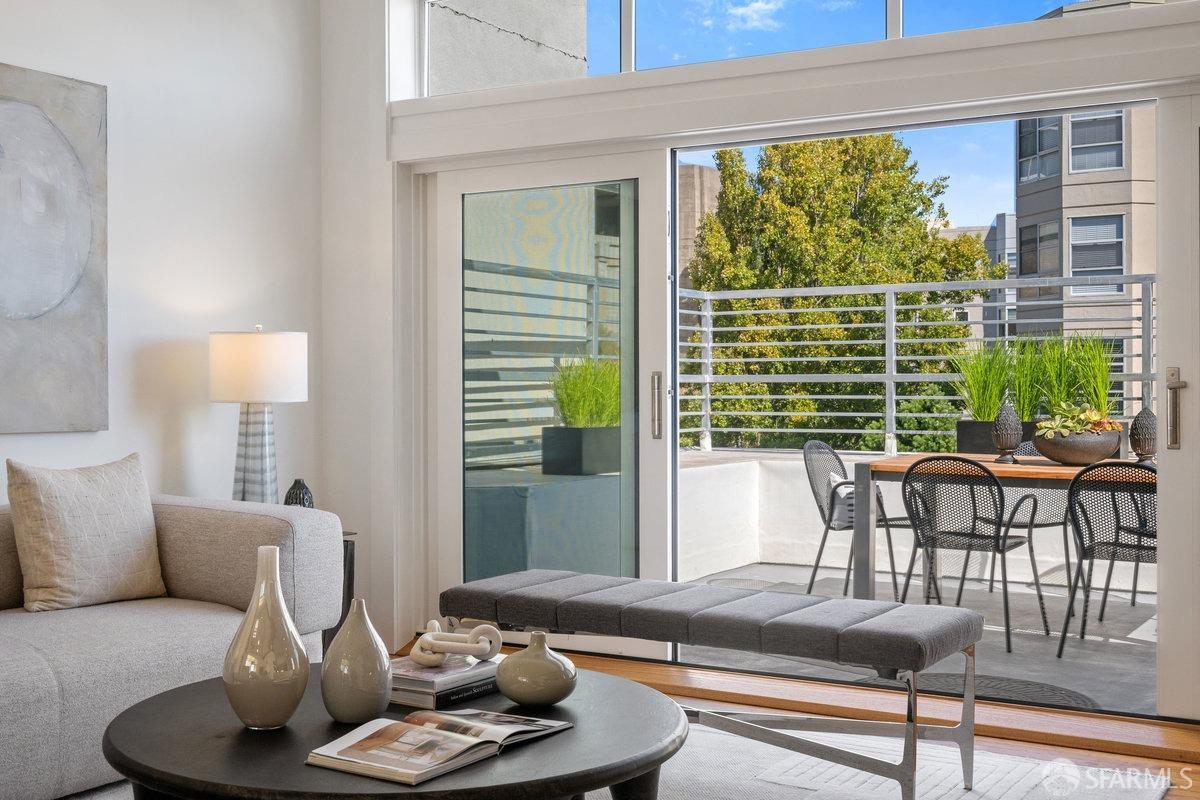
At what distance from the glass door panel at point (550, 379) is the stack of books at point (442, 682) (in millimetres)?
2142

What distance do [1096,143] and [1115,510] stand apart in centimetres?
530

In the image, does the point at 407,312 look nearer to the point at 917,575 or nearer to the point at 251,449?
the point at 251,449

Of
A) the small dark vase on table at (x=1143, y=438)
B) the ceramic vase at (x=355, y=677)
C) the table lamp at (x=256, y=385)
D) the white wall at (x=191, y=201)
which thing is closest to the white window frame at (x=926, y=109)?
the white wall at (x=191, y=201)

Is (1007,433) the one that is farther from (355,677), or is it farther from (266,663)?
(266,663)

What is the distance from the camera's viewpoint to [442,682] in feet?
7.55

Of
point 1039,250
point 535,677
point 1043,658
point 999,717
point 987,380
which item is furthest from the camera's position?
point 1039,250

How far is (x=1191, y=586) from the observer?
3.53 metres

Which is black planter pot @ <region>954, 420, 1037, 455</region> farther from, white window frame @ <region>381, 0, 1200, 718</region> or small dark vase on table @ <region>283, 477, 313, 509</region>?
small dark vase on table @ <region>283, 477, 313, 509</region>

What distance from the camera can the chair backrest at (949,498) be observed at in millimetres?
4766

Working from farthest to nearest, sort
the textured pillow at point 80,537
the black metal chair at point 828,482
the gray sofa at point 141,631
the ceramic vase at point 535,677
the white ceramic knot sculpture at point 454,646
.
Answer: the black metal chair at point 828,482 < the textured pillow at point 80,537 < the gray sofa at point 141,631 < the white ceramic knot sculpture at point 454,646 < the ceramic vase at point 535,677

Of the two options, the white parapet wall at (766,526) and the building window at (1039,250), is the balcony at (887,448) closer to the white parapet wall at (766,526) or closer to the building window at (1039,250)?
the white parapet wall at (766,526)

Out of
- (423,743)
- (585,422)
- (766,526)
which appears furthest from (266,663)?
(766,526)

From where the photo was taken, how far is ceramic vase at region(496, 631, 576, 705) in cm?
223

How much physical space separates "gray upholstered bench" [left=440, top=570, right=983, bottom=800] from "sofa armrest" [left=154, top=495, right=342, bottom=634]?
0.52 meters
